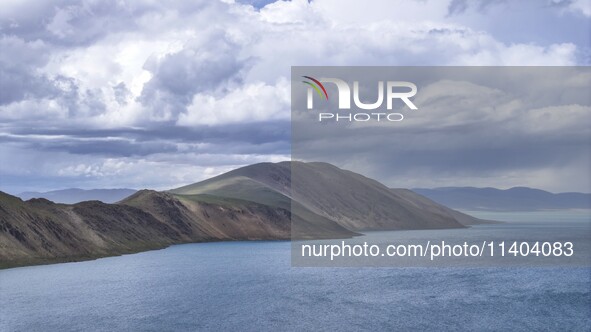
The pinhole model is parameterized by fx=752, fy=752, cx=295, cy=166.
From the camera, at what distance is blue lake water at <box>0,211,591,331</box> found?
83750 millimetres

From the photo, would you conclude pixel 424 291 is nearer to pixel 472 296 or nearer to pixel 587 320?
pixel 472 296

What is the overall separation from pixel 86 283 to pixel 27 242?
4158 cm

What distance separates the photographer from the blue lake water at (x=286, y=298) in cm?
8375

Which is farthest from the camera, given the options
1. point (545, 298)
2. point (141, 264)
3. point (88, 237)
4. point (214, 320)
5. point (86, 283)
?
point (88, 237)

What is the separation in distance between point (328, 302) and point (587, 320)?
32.8m

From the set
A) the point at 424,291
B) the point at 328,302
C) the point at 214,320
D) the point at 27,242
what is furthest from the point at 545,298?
the point at 27,242

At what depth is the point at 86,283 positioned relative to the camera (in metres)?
118

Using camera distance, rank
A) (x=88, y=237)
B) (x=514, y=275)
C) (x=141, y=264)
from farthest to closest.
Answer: (x=88, y=237), (x=141, y=264), (x=514, y=275)

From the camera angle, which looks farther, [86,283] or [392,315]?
[86,283]

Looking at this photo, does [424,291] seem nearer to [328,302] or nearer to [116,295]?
[328,302]

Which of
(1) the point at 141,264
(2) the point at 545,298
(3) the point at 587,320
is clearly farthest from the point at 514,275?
(1) the point at 141,264

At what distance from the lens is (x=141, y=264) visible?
522ft

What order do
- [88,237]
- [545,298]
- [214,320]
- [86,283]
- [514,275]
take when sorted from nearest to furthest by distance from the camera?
[214,320]
[545,298]
[86,283]
[514,275]
[88,237]

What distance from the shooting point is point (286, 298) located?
10625 cm
